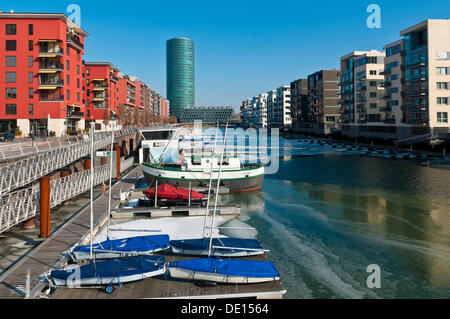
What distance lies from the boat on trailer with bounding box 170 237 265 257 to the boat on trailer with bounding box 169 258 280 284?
6.29ft

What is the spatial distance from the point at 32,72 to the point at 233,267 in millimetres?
65370

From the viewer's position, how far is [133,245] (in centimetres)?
1914

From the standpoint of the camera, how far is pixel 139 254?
18281 mm

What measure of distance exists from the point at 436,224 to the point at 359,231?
5877mm

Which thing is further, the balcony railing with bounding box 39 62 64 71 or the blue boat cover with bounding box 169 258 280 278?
the balcony railing with bounding box 39 62 64 71

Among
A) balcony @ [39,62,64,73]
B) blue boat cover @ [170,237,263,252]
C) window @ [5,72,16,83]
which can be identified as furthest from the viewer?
balcony @ [39,62,64,73]

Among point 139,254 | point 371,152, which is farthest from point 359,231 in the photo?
point 371,152

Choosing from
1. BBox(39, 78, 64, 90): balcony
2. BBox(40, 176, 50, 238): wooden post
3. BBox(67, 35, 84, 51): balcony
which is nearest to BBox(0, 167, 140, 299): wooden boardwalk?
BBox(40, 176, 50, 238): wooden post

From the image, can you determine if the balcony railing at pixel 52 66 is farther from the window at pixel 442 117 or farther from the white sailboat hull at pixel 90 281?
the window at pixel 442 117

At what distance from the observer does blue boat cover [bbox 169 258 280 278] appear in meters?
15.4

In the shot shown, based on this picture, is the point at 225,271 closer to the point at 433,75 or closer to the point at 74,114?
the point at 74,114

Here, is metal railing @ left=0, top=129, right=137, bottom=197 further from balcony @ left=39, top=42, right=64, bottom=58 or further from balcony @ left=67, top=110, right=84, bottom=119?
balcony @ left=67, top=110, right=84, bottom=119

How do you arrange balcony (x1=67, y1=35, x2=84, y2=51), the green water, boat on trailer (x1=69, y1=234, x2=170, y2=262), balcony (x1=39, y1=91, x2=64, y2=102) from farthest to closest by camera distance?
balcony (x1=67, y1=35, x2=84, y2=51), balcony (x1=39, y1=91, x2=64, y2=102), boat on trailer (x1=69, y1=234, x2=170, y2=262), the green water

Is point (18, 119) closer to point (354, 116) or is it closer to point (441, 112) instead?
A: point (441, 112)
